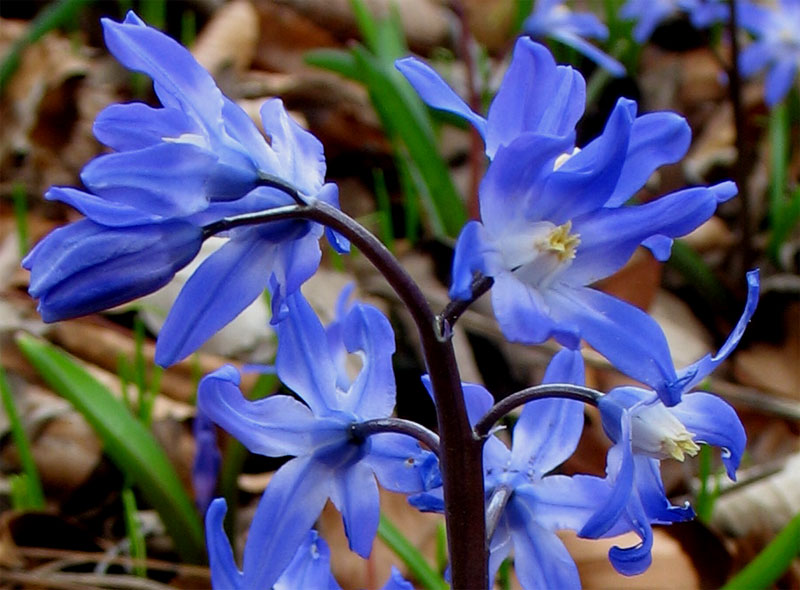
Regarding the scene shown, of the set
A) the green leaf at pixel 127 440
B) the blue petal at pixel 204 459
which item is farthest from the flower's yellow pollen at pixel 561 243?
the green leaf at pixel 127 440

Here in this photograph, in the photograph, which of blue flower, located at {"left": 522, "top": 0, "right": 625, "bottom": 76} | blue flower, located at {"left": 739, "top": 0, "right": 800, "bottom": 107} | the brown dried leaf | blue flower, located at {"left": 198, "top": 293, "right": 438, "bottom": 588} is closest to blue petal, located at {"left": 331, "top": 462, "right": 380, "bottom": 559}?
blue flower, located at {"left": 198, "top": 293, "right": 438, "bottom": 588}

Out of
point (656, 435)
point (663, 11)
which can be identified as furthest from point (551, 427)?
point (663, 11)

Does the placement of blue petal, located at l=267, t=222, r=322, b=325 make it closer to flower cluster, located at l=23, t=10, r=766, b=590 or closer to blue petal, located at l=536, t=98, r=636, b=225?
flower cluster, located at l=23, t=10, r=766, b=590

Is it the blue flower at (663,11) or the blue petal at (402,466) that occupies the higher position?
the blue flower at (663,11)

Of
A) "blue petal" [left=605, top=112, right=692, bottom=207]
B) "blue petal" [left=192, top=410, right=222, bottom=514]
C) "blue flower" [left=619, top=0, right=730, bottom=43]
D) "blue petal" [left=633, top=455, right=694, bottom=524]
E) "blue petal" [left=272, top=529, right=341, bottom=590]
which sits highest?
"blue flower" [left=619, top=0, right=730, bottom=43]

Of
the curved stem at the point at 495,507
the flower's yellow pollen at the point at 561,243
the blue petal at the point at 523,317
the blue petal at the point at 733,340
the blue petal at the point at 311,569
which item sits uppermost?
the flower's yellow pollen at the point at 561,243

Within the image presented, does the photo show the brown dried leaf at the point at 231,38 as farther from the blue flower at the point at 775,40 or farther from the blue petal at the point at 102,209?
the blue petal at the point at 102,209

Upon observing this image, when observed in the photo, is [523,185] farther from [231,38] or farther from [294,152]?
[231,38]
